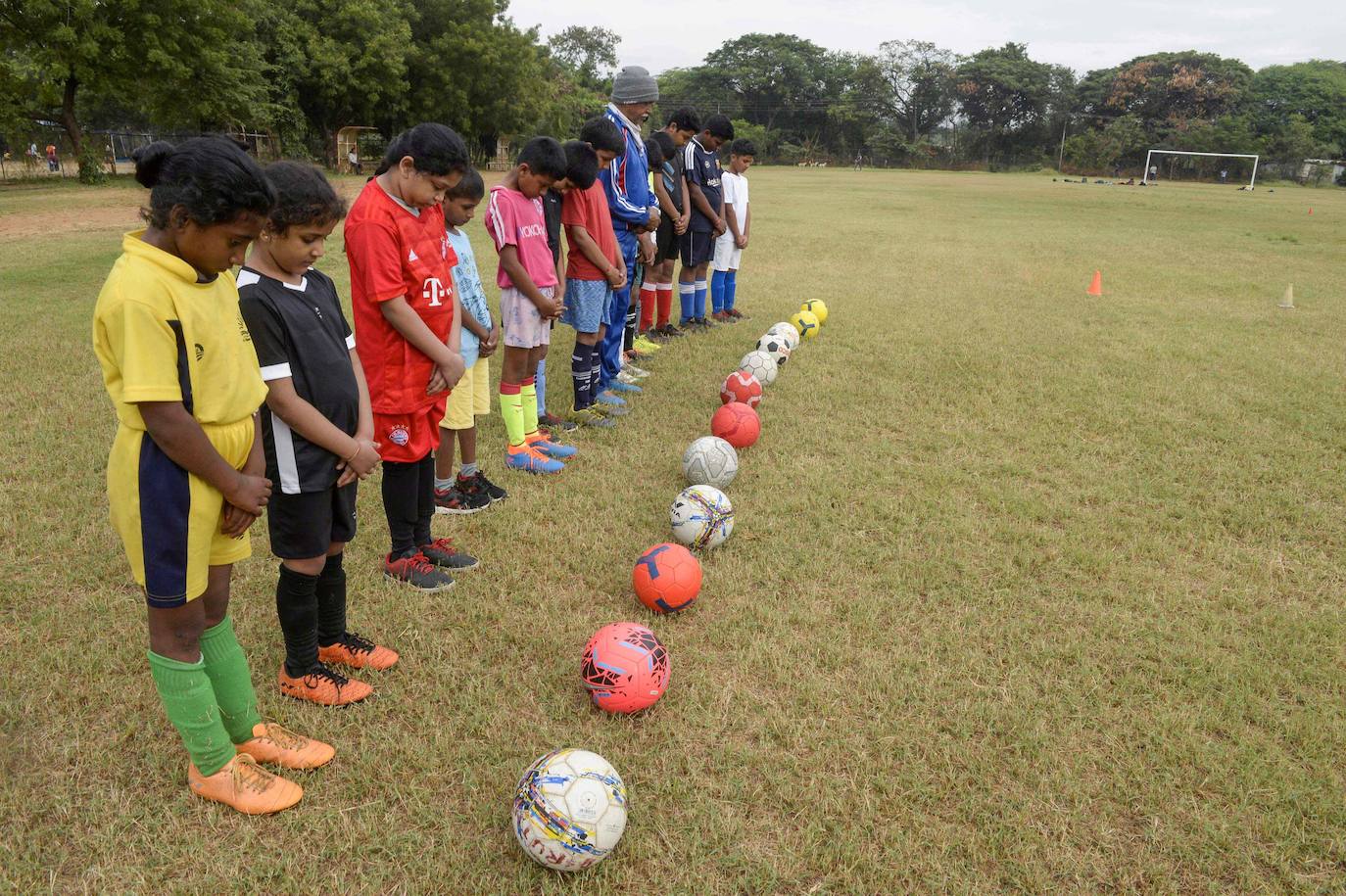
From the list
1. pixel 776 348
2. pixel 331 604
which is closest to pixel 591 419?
pixel 776 348

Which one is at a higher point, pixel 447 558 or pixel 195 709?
pixel 195 709

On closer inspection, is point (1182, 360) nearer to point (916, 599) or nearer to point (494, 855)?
point (916, 599)

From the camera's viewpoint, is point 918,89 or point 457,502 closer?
point 457,502

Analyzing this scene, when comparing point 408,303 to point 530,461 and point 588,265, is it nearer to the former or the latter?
point 530,461

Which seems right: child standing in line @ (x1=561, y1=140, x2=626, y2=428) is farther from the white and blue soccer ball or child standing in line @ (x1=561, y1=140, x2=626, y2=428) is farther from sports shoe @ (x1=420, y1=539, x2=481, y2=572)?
sports shoe @ (x1=420, y1=539, x2=481, y2=572)

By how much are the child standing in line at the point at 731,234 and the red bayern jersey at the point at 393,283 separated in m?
5.81

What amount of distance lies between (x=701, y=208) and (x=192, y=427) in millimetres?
7024

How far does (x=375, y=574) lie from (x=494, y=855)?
1.86 metres

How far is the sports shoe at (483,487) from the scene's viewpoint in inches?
187

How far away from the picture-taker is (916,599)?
3877mm

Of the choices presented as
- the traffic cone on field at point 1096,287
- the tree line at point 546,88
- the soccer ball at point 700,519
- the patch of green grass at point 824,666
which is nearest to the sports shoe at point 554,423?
the patch of green grass at point 824,666

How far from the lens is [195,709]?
2.40 meters

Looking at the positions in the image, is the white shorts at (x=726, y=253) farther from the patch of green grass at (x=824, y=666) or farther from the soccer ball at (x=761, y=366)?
the patch of green grass at (x=824, y=666)

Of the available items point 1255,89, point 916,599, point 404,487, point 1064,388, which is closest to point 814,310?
point 1064,388
